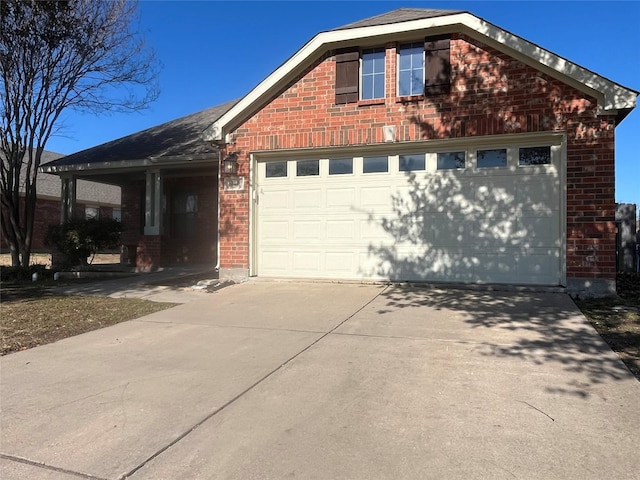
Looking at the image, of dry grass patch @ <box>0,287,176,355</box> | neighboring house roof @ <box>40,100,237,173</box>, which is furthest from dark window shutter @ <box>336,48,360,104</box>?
dry grass patch @ <box>0,287,176,355</box>

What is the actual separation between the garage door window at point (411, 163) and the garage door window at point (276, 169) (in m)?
2.48

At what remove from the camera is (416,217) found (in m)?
8.72

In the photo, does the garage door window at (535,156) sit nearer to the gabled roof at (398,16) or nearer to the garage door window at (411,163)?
the garage door window at (411,163)

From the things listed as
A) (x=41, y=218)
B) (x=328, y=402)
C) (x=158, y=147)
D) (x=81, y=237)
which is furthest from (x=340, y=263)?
(x=41, y=218)

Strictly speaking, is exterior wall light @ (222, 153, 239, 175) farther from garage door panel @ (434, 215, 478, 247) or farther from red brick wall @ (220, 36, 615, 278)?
garage door panel @ (434, 215, 478, 247)

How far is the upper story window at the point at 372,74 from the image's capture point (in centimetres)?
898

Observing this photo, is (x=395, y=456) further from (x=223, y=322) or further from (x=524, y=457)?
(x=223, y=322)

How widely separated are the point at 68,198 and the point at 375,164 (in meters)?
10.6

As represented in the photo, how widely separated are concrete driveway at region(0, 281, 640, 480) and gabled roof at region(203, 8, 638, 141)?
3816 millimetres

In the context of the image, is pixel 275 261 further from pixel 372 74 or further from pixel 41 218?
pixel 41 218

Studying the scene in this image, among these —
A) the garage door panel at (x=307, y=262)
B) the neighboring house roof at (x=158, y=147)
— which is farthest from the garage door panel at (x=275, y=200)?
the neighboring house roof at (x=158, y=147)

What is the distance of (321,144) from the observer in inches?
360

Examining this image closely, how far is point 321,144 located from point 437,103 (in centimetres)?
232

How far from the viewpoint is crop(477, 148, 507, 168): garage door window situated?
8.25m
